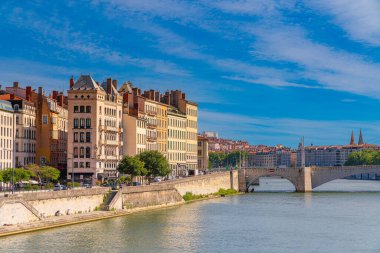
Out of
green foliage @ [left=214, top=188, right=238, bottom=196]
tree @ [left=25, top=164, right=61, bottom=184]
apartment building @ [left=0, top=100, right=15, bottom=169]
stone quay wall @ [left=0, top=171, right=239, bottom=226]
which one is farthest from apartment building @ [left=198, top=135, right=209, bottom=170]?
tree @ [left=25, top=164, right=61, bottom=184]

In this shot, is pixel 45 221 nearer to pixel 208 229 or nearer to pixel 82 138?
pixel 208 229

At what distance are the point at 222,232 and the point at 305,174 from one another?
183 feet

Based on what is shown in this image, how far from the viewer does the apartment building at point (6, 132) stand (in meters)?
75.4

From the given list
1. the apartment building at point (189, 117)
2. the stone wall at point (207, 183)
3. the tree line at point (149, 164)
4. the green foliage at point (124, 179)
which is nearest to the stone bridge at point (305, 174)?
the stone wall at point (207, 183)

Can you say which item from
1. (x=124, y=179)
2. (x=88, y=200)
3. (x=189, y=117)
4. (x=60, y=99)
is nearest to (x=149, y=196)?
(x=124, y=179)

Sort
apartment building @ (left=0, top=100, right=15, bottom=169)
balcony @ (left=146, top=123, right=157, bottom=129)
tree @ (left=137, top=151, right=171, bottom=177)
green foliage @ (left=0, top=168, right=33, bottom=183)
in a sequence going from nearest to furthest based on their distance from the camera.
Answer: green foliage @ (left=0, top=168, right=33, bottom=183)
apartment building @ (left=0, top=100, right=15, bottom=169)
tree @ (left=137, top=151, right=171, bottom=177)
balcony @ (left=146, top=123, right=157, bottom=129)

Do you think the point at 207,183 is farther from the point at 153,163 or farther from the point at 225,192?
the point at 153,163

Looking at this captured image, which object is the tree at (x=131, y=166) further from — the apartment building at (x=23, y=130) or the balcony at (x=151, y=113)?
the balcony at (x=151, y=113)

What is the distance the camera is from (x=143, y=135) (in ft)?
301

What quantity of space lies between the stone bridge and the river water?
31.3 metres

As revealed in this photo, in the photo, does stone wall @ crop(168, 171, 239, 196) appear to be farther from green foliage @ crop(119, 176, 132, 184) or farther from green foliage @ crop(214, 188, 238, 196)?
green foliage @ crop(119, 176, 132, 184)

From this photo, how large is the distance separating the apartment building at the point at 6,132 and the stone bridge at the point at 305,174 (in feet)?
122

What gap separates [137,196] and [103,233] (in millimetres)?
17480

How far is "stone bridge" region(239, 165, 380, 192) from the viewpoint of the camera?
106 meters
